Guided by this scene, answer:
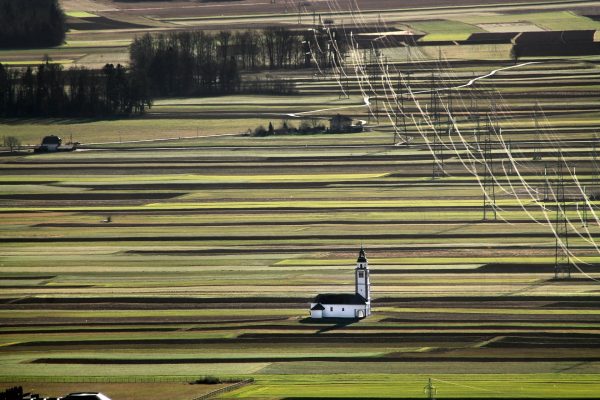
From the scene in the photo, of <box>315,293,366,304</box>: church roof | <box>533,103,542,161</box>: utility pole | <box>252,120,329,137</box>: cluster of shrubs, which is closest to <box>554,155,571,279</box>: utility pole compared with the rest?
<box>533,103,542,161</box>: utility pole

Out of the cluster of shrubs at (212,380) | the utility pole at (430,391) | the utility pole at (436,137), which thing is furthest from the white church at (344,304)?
the utility pole at (436,137)

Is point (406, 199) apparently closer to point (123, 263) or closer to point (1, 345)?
point (123, 263)

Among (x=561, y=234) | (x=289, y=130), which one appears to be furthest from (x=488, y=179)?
(x=289, y=130)

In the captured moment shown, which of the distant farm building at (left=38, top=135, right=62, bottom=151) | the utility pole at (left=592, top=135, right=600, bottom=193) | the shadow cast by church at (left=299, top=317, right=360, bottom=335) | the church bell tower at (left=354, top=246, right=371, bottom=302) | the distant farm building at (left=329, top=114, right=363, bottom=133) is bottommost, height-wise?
the shadow cast by church at (left=299, top=317, right=360, bottom=335)

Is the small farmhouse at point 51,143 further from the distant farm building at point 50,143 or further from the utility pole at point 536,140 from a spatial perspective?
the utility pole at point 536,140

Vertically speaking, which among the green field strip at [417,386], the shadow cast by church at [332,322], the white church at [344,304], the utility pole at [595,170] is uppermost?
the utility pole at [595,170]

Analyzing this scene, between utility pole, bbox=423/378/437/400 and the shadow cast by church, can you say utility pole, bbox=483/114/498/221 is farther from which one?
utility pole, bbox=423/378/437/400

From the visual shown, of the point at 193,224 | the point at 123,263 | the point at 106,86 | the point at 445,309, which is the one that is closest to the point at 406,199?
the point at 193,224
